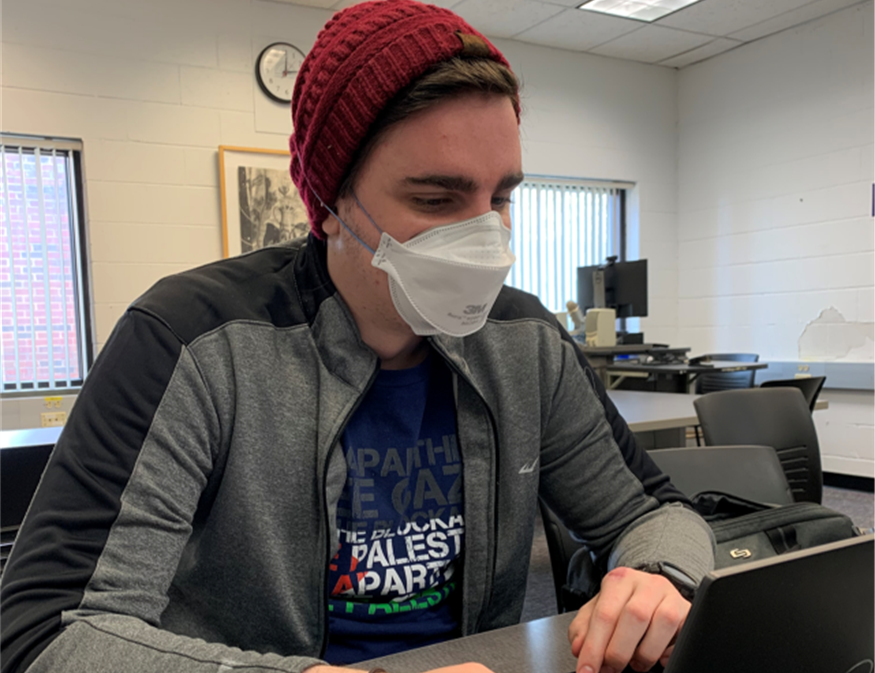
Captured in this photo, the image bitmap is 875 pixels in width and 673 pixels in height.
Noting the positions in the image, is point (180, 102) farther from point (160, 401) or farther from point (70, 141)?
point (160, 401)

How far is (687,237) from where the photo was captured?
5.75 meters

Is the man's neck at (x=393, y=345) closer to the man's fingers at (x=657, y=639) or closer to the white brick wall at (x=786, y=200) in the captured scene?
the man's fingers at (x=657, y=639)

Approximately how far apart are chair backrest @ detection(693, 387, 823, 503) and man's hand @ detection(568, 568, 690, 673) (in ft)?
4.44

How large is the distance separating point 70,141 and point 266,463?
11.8 feet

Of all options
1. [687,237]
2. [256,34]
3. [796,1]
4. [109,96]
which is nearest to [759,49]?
[796,1]

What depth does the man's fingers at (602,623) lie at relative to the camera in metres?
0.74

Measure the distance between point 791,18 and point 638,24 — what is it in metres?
0.99

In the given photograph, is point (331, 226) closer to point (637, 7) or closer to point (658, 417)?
point (658, 417)

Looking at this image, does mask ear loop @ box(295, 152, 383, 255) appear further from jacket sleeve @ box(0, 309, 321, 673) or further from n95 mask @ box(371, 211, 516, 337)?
jacket sleeve @ box(0, 309, 321, 673)

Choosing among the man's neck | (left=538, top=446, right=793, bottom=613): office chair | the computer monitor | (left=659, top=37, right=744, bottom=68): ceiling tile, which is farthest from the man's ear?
(left=659, top=37, right=744, bottom=68): ceiling tile

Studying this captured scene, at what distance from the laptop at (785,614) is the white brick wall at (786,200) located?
15.1ft

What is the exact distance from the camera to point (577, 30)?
490cm

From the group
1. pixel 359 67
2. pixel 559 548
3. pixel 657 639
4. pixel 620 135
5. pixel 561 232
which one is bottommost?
pixel 559 548

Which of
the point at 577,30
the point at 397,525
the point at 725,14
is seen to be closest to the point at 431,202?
the point at 397,525
